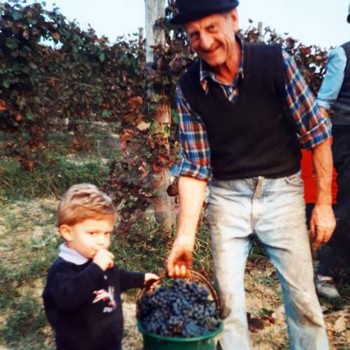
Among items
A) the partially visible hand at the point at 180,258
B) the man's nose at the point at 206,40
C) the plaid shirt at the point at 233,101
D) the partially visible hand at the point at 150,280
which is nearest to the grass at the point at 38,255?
the partially visible hand at the point at 180,258

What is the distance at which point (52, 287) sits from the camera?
2336mm

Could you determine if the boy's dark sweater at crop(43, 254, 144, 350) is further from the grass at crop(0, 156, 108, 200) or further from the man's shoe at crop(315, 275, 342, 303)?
the grass at crop(0, 156, 108, 200)

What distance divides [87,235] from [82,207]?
0.14 m

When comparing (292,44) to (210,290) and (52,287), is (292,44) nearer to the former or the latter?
(210,290)

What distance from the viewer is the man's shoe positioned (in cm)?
407

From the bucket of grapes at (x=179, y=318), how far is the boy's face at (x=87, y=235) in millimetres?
428

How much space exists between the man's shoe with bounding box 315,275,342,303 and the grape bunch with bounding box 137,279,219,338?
1.76m

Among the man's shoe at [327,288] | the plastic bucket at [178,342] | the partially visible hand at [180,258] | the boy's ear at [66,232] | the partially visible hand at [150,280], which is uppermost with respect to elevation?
the boy's ear at [66,232]

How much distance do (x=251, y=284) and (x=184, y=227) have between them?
1.81 meters

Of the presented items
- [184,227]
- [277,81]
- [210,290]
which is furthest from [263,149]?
[210,290]

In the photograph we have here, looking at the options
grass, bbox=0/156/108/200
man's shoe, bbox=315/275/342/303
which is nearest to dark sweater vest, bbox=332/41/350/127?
man's shoe, bbox=315/275/342/303

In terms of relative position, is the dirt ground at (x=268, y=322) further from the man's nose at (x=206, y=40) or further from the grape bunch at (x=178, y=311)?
the man's nose at (x=206, y=40)

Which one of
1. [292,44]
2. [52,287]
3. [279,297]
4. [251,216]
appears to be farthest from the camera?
[292,44]

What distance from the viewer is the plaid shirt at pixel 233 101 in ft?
8.64
